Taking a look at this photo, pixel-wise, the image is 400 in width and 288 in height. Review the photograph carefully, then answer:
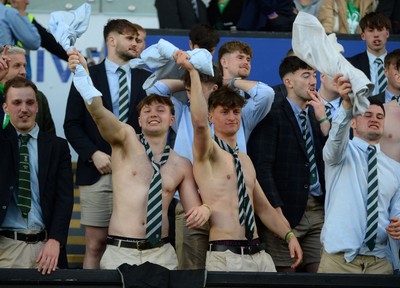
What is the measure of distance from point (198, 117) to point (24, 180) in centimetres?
127

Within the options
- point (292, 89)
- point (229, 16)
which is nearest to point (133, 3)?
point (229, 16)

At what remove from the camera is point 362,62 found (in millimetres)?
10047

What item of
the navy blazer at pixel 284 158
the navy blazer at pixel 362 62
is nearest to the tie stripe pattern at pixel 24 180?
the navy blazer at pixel 284 158

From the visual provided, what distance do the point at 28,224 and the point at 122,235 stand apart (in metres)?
0.67

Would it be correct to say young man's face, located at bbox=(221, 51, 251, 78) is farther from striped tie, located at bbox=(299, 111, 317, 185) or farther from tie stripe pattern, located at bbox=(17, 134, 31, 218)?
tie stripe pattern, located at bbox=(17, 134, 31, 218)

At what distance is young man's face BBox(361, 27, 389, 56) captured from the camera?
33.1 feet

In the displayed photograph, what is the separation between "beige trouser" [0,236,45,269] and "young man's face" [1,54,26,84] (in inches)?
67.1

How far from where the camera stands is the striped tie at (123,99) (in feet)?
27.5

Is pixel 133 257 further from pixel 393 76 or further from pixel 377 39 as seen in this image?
pixel 377 39

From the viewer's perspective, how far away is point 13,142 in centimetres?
760

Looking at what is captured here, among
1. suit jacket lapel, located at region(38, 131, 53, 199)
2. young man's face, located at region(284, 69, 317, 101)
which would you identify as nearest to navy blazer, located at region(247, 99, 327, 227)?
young man's face, located at region(284, 69, 317, 101)

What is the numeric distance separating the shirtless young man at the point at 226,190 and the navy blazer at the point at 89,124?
79 cm

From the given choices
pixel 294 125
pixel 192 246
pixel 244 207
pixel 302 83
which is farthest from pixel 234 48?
pixel 192 246

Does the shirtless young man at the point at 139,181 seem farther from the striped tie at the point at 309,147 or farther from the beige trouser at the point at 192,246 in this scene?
the striped tie at the point at 309,147
